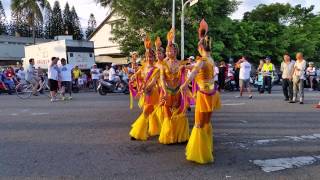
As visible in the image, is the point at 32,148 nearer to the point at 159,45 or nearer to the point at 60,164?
the point at 60,164

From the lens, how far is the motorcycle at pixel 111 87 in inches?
827

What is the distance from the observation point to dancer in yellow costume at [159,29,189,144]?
7609 millimetres

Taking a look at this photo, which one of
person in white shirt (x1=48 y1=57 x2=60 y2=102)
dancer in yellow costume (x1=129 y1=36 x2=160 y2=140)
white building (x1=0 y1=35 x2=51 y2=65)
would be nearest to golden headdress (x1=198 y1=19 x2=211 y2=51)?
dancer in yellow costume (x1=129 y1=36 x2=160 y2=140)

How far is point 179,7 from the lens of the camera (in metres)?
35.1

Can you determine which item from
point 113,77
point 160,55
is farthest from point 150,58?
point 113,77

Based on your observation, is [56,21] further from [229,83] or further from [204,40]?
[204,40]

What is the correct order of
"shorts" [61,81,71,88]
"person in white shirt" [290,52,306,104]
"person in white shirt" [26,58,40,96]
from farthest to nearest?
"person in white shirt" [26,58,40,96]
"shorts" [61,81,71,88]
"person in white shirt" [290,52,306,104]

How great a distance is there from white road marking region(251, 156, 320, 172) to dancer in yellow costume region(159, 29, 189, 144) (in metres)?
1.60

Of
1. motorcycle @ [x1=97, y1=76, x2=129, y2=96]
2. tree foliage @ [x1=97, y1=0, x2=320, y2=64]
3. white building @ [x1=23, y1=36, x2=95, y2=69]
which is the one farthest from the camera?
tree foliage @ [x1=97, y1=0, x2=320, y2=64]

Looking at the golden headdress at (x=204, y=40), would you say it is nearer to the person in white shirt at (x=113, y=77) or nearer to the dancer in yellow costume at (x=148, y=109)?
the dancer in yellow costume at (x=148, y=109)

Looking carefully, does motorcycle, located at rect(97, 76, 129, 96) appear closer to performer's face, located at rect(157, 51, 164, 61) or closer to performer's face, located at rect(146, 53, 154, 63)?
performer's face, located at rect(146, 53, 154, 63)

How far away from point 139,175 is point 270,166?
1934mm

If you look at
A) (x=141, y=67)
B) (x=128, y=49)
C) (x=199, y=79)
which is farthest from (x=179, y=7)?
(x=199, y=79)

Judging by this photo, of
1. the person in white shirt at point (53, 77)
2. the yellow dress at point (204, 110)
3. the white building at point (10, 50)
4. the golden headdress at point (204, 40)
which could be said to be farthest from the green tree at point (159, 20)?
the yellow dress at point (204, 110)
